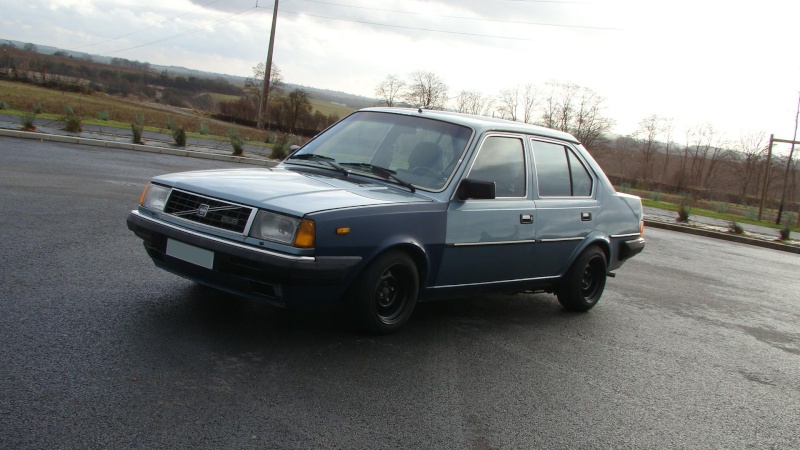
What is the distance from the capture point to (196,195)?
16.4 ft

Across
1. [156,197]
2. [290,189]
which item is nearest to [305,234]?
[290,189]

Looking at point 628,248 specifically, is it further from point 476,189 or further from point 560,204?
point 476,189

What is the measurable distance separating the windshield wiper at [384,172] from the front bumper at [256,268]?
3.42ft

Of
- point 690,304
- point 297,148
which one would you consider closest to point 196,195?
point 297,148

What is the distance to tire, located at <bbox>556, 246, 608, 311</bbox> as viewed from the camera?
6.93m

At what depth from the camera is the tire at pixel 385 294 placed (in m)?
4.98

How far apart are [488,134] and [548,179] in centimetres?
88

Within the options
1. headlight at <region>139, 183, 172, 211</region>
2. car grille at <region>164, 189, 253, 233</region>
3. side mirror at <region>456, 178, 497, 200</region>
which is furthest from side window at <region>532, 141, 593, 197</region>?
headlight at <region>139, 183, 172, 211</region>

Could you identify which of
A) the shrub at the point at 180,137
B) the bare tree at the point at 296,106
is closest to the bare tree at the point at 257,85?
the bare tree at the point at 296,106

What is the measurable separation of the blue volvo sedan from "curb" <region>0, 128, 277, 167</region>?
47.7ft

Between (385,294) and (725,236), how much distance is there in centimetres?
1964

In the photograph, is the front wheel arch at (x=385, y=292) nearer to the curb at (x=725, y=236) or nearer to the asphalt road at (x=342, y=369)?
the asphalt road at (x=342, y=369)

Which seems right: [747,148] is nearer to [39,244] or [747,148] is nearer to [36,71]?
[36,71]

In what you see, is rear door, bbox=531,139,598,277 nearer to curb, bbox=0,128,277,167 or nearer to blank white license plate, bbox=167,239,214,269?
blank white license plate, bbox=167,239,214,269
